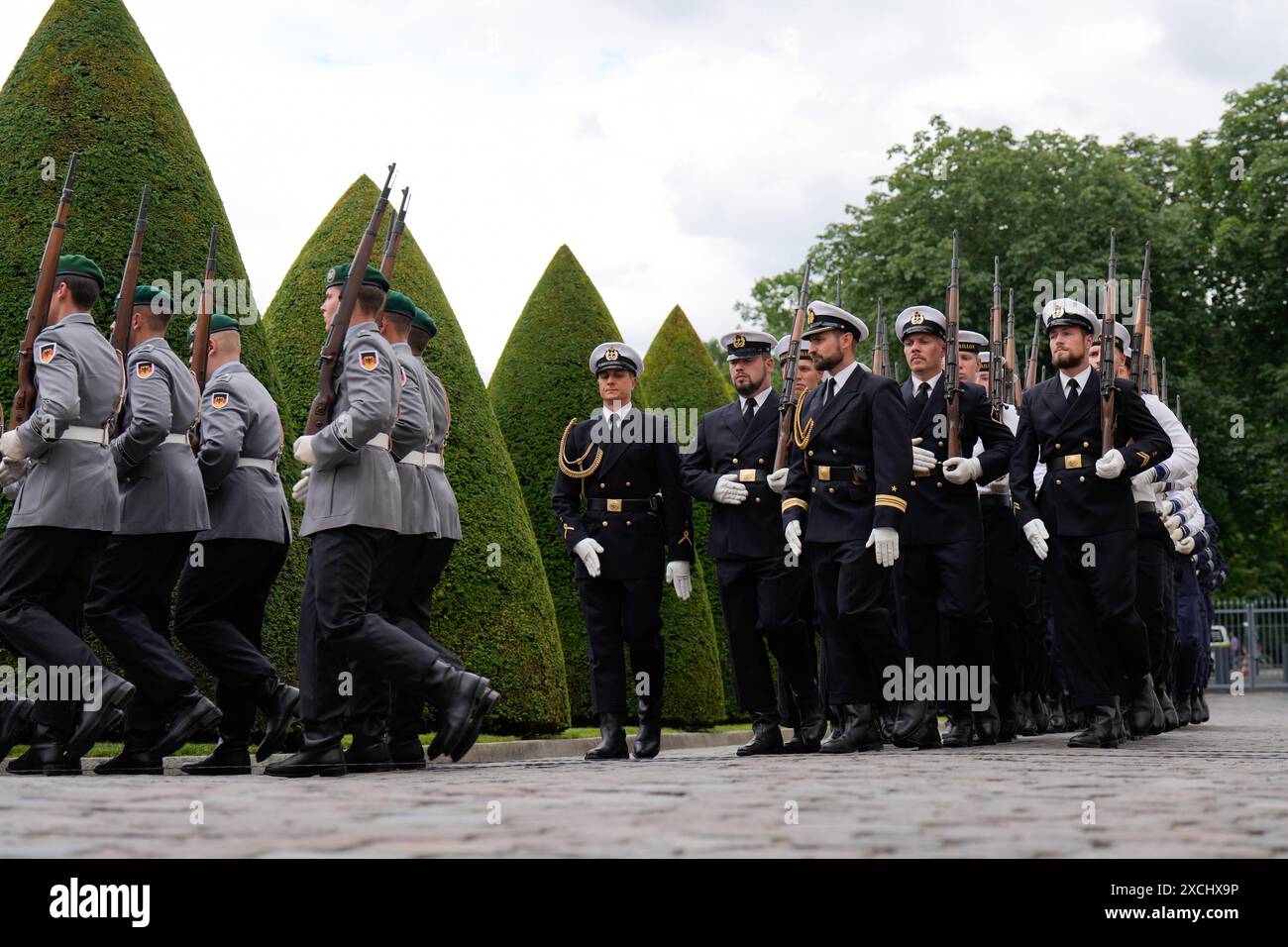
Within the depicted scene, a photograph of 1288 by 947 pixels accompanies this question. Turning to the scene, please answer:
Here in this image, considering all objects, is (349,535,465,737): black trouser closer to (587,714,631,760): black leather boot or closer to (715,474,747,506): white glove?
(587,714,631,760): black leather boot

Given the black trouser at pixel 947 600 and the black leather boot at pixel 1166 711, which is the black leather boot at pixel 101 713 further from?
the black leather boot at pixel 1166 711

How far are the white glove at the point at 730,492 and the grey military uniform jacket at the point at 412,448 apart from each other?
5.89 ft

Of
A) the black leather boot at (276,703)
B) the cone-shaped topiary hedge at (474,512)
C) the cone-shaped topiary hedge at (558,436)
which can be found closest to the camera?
the black leather boot at (276,703)

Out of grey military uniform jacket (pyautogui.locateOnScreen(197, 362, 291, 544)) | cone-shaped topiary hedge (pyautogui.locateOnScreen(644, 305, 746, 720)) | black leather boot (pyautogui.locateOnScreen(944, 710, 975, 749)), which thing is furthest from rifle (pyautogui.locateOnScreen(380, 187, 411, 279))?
cone-shaped topiary hedge (pyautogui.locateOnScreen(644, 305, 746, 720))

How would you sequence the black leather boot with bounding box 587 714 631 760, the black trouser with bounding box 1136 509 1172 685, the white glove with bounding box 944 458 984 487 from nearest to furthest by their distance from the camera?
the black leather boot with bounding box 587 714 631 760 → the white glove with bounding box 944 458 984 487 → the black trouser with bounding box 1136 509 1172 685

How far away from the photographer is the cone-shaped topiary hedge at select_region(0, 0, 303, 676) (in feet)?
36.3

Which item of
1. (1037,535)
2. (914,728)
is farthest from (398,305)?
(1037,535)

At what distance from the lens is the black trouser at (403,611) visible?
27.8 ft

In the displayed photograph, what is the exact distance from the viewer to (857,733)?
939cm

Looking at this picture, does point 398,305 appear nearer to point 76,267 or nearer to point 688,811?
point 76,267

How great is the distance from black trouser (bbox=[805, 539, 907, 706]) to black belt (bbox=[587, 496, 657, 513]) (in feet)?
3.17

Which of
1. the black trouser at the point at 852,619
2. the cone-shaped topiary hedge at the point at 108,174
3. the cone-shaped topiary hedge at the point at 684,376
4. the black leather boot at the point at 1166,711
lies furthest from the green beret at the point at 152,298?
the cone-shaped topiary hedge at the point at 684,376

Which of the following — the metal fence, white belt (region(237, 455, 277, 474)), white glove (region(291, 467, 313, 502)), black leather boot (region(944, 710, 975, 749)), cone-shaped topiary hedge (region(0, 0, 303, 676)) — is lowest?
the metal fence
